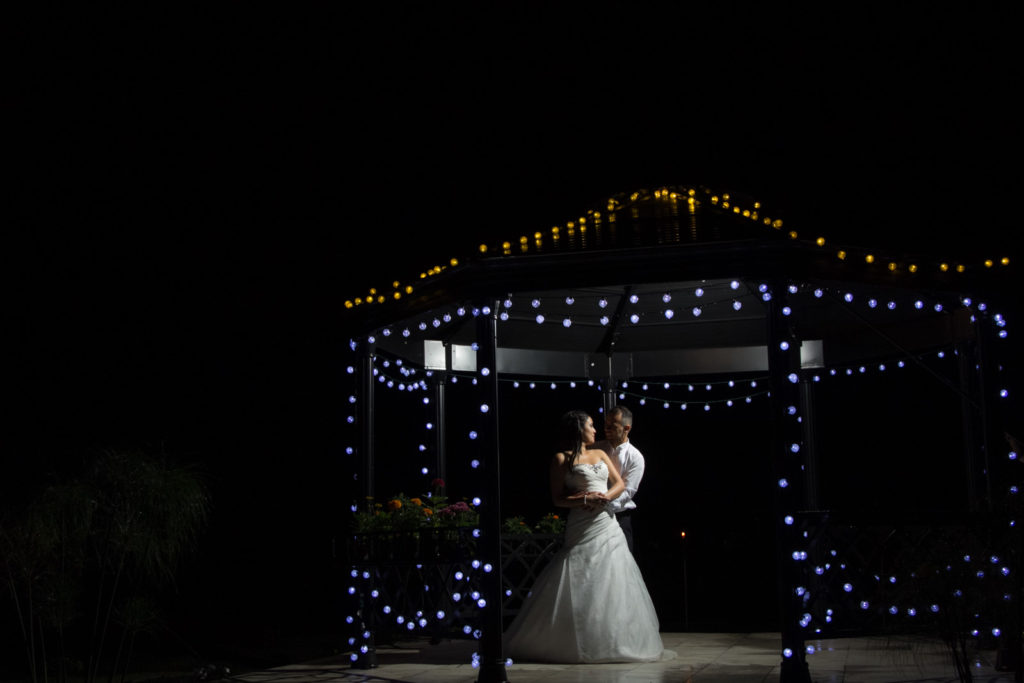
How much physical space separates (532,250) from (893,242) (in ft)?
8.66

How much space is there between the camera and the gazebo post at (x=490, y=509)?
23.9ft

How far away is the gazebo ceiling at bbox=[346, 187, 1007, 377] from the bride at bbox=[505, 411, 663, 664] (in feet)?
5.14

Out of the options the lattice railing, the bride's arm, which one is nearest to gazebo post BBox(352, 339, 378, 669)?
the lattice railing

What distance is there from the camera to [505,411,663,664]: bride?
8.16 m

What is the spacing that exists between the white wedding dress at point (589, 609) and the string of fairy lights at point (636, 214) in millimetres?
2402

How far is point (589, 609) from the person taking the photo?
818 cm

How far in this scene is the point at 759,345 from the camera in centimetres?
1152

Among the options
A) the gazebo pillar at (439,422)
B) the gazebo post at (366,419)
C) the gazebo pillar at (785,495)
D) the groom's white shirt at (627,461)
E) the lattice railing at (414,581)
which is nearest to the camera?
the gazebo pillar at (785,495)

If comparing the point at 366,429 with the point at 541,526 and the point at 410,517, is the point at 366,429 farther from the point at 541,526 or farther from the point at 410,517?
the point at 541,526

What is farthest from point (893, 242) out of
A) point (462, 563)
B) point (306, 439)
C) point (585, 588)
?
point (306, 439)

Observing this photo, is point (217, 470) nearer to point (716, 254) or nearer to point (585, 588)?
point (585, 588)

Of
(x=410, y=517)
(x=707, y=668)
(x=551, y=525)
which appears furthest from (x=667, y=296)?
(x=707, y=668)

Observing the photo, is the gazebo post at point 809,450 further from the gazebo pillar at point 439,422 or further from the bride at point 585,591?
the gazebo pillar at point 439,422

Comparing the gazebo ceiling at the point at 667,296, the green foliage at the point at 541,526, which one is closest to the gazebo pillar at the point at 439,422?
the gazebo ceiling at the point at 667,296
